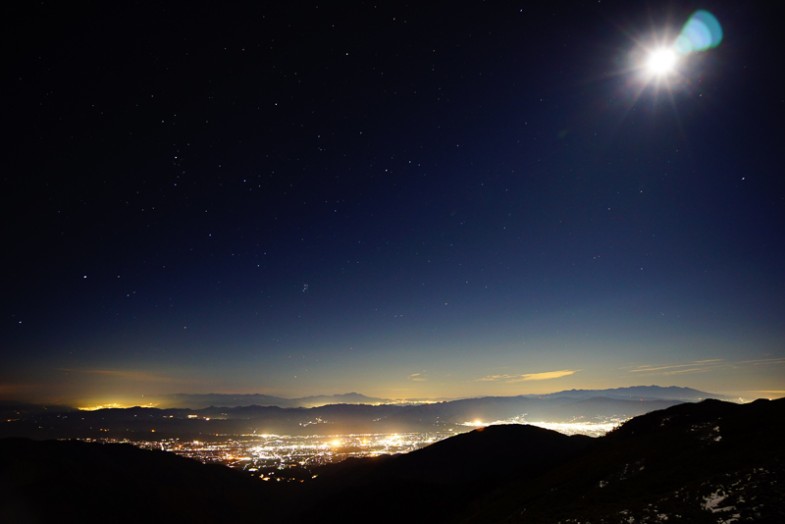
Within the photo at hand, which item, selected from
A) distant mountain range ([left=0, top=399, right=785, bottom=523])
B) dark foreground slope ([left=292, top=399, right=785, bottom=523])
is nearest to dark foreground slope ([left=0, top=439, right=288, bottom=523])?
distant mountain range ([left=0, top=399, right=785, bottom=523])

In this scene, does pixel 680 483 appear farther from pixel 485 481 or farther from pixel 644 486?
pixel 485 481

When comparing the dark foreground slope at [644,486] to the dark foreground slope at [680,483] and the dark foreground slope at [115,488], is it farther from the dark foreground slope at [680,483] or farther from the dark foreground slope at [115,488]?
the dark foreground slope at [115,488]

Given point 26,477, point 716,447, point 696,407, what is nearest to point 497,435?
point 696,407

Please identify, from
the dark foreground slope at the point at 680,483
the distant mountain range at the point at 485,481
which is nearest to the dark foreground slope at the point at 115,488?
the distant mountain range at the point at 485,481

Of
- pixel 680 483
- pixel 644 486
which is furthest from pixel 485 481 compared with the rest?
pixel 680 483

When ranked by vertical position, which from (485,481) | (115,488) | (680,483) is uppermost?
(680,483)
